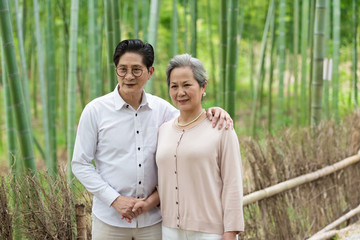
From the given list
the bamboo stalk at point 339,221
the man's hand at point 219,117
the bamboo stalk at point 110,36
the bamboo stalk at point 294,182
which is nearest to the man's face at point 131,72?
the man's hand at point 219,117

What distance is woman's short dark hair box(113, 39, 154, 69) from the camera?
1503 millimetres

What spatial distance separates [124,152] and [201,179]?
0.28 meters

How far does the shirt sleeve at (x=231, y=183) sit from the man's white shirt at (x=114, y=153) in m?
0.27

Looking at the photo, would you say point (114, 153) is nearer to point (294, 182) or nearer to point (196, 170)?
point (196, 170)

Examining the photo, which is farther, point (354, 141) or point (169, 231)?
point (354, 141)

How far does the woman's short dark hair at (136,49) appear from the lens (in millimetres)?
1503

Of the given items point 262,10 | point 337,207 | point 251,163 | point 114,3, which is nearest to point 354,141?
point 337,207

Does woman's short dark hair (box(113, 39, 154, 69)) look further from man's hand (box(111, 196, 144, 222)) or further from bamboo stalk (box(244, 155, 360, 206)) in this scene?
bamboo stalk (box(244, 155, 360, 206))

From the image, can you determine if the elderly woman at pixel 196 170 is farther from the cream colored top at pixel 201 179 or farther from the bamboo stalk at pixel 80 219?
the bamboo stalk at pixel 80 219

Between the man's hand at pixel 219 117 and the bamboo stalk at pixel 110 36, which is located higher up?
the bamboo stalk at pixel 110 36

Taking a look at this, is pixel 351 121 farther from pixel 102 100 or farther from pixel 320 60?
pixel 102 100

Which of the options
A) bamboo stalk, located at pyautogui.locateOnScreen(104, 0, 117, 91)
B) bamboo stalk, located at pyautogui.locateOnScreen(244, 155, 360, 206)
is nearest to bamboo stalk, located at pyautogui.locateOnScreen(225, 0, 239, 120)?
bamboo stalk, located at pyautogui.locateOnScreen(244, 155, 360, 206)

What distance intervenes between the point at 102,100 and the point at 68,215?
Result: 1.84ft

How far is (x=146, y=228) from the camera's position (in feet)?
5.22
